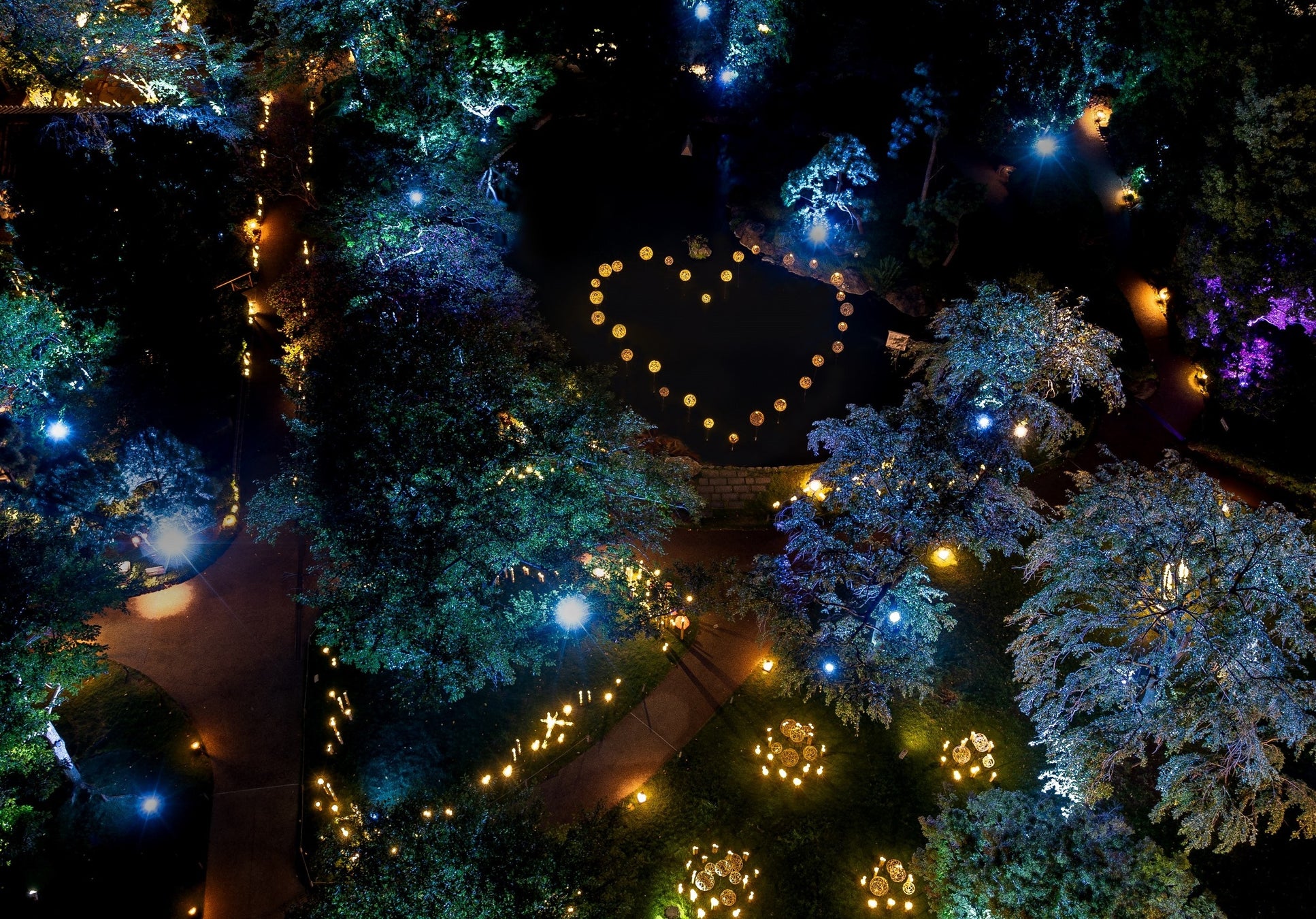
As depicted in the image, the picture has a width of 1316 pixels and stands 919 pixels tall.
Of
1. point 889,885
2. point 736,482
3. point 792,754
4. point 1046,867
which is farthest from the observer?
point 736,482

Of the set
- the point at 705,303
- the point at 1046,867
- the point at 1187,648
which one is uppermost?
the point at 1187,648

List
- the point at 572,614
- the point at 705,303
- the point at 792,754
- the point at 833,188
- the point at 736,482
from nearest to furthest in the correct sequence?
the point at 792,754
the point at 572,614
the point at 736,482
the point at 705,303
the point at 833,188

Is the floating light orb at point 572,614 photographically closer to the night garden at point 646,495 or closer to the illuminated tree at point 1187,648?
the night garden at point 646,495

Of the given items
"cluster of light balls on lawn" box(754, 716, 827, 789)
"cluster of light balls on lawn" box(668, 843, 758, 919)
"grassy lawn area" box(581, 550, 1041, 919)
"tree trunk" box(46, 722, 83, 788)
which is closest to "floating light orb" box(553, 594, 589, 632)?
"grassy lawn area" box(581, 550, 1041, 919)

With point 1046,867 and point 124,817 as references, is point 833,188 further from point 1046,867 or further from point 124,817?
point 124,817

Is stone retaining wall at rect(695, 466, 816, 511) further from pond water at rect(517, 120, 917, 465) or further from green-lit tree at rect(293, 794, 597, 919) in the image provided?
green-lit tree at rect(293, 794, 597, 919)

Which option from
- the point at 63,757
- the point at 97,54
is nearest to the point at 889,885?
the point at 63,757

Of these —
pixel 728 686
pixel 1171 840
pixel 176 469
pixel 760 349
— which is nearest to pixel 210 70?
pixel 176 469

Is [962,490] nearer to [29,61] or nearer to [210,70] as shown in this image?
[210,70]
